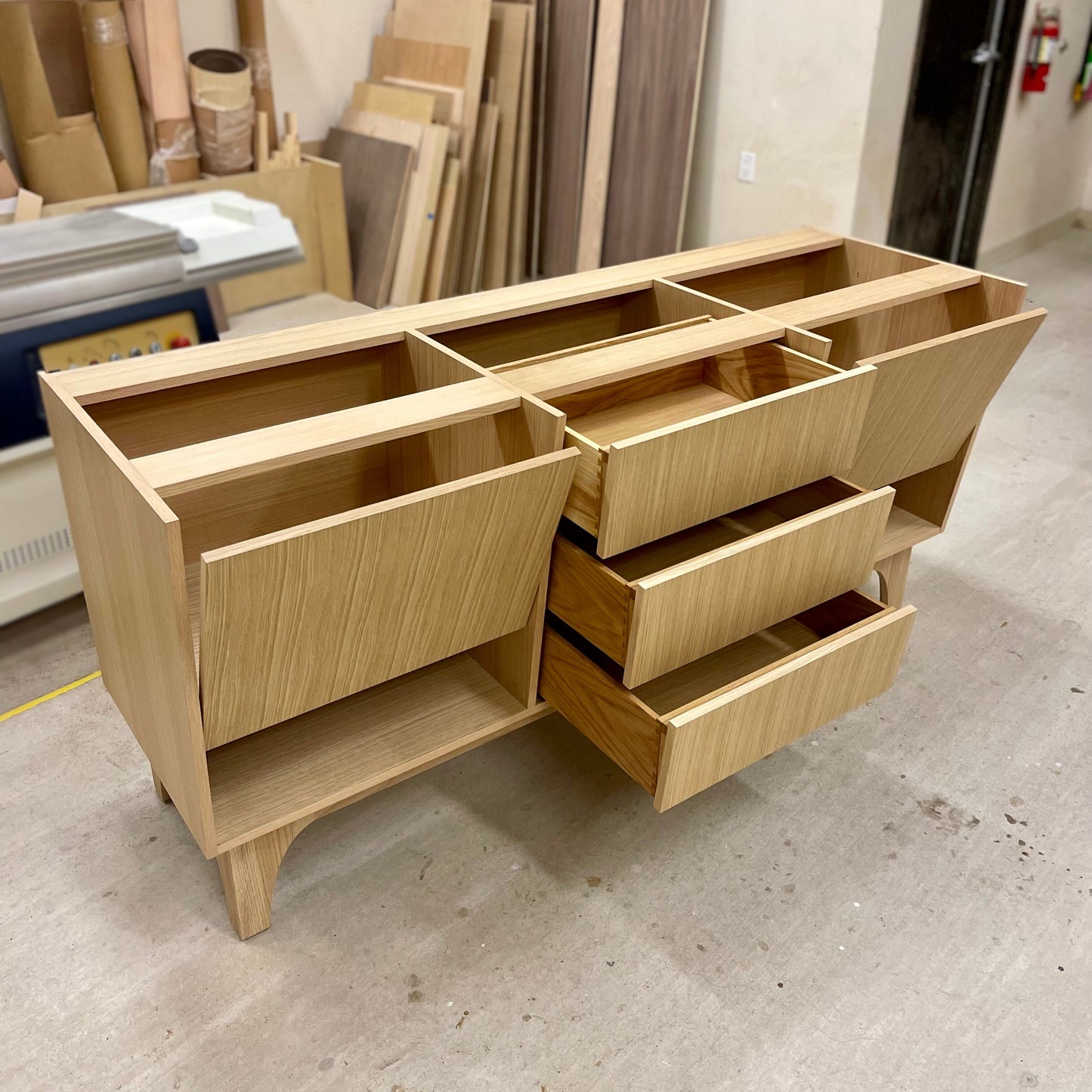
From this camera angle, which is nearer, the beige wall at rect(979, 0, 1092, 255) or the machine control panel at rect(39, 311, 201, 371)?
the machine control panel at rect(39, 311, 201, 371)

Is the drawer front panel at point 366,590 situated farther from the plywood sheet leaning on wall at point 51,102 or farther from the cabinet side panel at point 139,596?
the plywood sheet leaning on wall at point 51,102

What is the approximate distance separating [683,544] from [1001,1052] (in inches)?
34.2

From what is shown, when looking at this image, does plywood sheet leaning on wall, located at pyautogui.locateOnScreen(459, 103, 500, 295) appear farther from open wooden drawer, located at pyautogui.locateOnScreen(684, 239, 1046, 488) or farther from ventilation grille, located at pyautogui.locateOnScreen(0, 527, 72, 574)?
ventilation grille, located at pyautogui.locateOnScreen(0, 527, 72, 574)

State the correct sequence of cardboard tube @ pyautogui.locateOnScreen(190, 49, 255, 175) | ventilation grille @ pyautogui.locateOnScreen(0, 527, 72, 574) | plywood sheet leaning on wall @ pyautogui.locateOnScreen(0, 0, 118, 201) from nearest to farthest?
ventilation grille @ pyautogui.locateOnScreen(0, 527, 72, 574) < plywood sheet leaning on wall @ pyautogui.locateOnScreen(0, 0, 118, 201) < cardboard tube @ pyautogui.locateOnScreen(190, 49, 255, 175)

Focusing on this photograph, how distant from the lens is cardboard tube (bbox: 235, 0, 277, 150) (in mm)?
3174

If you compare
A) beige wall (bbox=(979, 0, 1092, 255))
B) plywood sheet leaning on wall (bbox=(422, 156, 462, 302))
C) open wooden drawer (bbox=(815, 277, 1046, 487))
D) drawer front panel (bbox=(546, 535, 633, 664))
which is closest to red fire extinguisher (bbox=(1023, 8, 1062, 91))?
beige wall (bbox=(979, 0, 1092, 255))

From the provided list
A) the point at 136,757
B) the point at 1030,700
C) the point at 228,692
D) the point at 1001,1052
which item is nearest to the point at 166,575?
the point at 228,692

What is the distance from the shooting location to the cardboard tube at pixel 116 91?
107 inches

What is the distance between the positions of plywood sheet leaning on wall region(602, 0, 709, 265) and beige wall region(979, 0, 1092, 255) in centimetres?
174

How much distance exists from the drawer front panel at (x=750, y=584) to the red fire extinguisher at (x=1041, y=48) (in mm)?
3613

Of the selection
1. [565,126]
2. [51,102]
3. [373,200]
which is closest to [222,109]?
[51,102]

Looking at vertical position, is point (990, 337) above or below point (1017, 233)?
above

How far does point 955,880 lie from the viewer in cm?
162

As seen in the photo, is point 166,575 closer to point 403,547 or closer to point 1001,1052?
point 403,547
